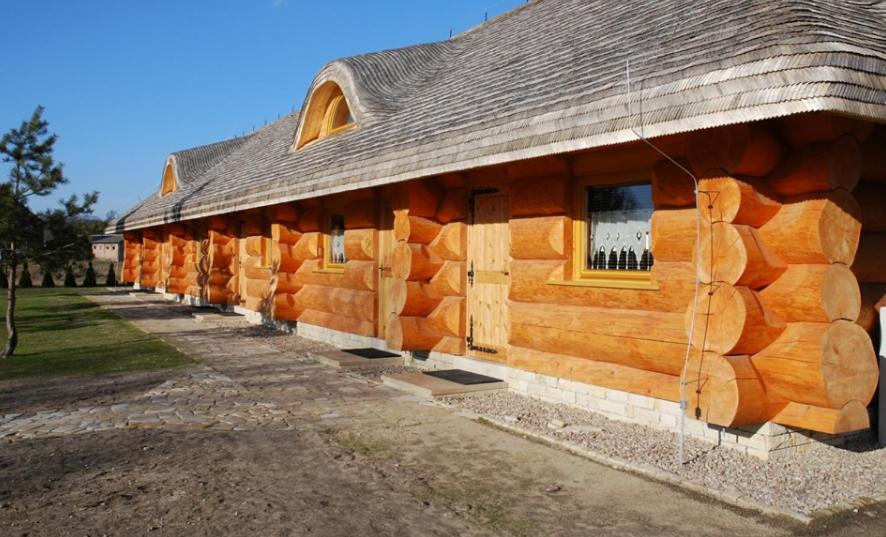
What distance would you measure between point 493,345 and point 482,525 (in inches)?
189

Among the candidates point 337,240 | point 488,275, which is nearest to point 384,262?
point 337,240

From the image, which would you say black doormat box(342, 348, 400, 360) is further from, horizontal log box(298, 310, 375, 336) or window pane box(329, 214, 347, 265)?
window pane box(329, 214, 347, 265)

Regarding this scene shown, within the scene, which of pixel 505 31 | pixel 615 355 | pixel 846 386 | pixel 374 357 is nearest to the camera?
pixel 846 386

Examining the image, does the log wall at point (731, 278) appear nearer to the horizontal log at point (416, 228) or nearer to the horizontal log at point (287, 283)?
the horizontal log at point (416, 228)

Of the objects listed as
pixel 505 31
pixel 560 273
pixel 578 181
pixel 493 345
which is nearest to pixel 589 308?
pixel 560 273

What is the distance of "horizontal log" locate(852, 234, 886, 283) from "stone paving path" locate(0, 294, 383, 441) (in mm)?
5177

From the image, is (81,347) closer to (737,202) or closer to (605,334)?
(605,334)

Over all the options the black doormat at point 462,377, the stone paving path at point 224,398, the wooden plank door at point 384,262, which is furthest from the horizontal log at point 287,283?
the black doormat at point 462,377

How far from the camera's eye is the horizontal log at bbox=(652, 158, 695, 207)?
20.0 feet

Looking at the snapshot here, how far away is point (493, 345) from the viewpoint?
9016 millimetres

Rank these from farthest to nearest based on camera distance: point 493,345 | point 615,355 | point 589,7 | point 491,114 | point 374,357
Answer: point 374,357, point 589,7, point 493,345, point 491,114, point 615,355

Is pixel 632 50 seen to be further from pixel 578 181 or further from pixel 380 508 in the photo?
pixel 380 508

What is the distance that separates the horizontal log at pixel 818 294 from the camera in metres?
5.19

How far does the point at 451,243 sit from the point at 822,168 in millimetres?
5242
